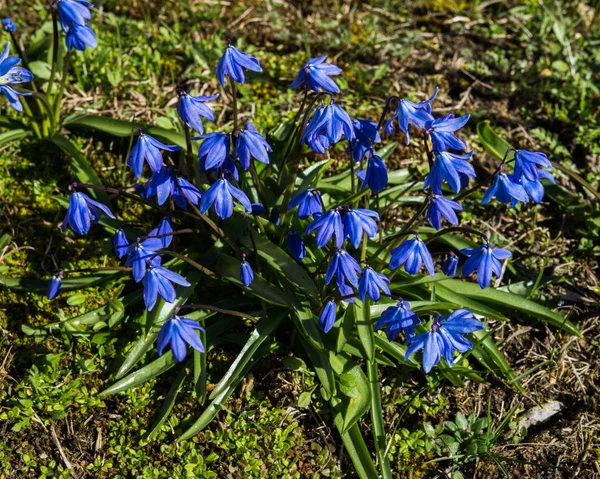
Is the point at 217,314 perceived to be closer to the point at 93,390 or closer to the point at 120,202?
the point at 93,390

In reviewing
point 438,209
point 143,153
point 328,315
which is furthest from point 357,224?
point 143,153

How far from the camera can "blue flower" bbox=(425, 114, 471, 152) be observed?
9.48 feet

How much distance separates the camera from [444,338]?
2.91 m

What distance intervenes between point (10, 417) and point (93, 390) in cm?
41

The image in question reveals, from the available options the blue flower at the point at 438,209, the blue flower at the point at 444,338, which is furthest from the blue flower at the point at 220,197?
the blue flower at the point at 444,338

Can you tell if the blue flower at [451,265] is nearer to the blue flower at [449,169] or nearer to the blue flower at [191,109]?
the blue flower at [449,169]

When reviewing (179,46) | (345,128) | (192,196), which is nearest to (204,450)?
(192,196)

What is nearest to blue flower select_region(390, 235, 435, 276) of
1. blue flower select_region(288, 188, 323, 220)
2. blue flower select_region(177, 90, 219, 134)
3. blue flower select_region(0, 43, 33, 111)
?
blue flower select_region(288, 188, 323, 220)

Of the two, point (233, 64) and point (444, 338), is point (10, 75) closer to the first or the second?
point (233, 64)

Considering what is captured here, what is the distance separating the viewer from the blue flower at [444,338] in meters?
2.90

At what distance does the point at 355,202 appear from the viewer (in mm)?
3662

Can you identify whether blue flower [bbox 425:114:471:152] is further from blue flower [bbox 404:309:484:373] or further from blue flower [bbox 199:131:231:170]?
blue flower [bbox 199:131:231:170]

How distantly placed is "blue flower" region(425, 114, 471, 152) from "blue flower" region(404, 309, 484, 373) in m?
0.72

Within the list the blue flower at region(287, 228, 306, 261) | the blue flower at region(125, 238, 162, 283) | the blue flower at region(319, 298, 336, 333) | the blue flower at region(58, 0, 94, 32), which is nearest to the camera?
the blue flower at region(125, 238, 162, 283)
